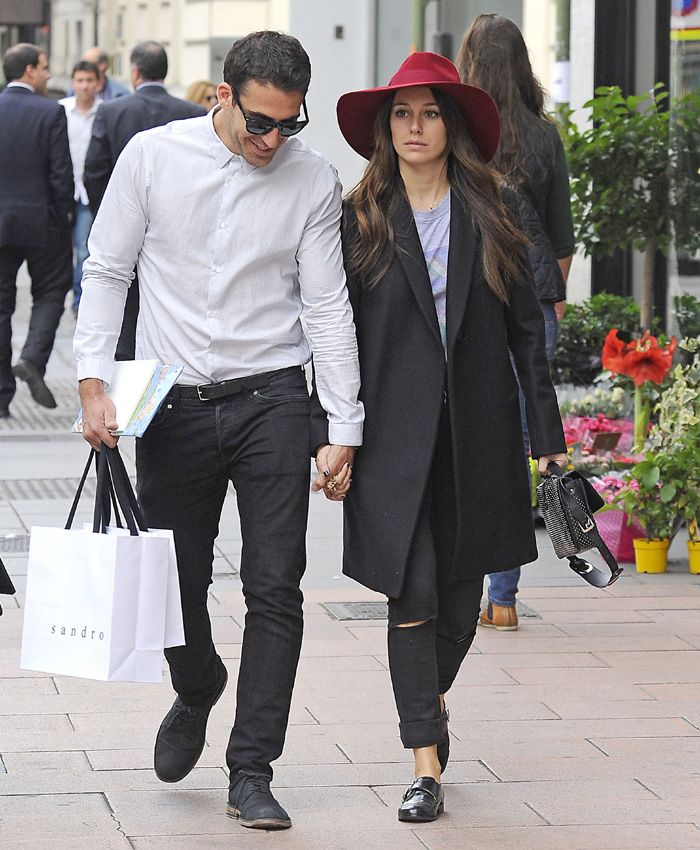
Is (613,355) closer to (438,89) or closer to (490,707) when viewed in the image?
(490,707)

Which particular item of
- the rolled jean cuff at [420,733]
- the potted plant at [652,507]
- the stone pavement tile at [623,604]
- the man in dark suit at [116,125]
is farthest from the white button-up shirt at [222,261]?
the man in dark suit at [116,125]

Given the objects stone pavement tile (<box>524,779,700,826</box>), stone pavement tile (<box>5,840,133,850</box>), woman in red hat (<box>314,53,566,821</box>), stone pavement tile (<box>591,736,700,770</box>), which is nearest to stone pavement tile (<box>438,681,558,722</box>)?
stone pavement tile (<box>591,736,700,770</box>)

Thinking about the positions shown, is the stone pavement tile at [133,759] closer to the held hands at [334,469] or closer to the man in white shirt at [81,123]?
the held hands at [334,469]

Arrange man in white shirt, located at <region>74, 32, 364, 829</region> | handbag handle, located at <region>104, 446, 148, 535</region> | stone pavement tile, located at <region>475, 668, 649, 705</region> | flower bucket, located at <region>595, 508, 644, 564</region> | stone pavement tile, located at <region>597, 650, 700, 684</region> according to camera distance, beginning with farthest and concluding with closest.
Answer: flower bucket, located at <region>595, 508, 644, 564</region> → stone pavement tile, located at <region>597, 650, 700, 684</region> → stone pavement tile, located at <region>475, 668, 649, 705</region> → man in white shirt, located at <region>74, 32, 364, 829</region> → handbag handle, located at <region>104, 446, 148, 535</region>

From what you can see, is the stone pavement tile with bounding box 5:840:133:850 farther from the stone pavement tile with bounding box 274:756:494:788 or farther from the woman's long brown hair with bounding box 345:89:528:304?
the woman's long brown hair with bounding box 345:89:528:304

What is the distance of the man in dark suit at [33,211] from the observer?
10703 mm

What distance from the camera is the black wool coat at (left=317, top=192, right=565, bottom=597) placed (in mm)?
4160

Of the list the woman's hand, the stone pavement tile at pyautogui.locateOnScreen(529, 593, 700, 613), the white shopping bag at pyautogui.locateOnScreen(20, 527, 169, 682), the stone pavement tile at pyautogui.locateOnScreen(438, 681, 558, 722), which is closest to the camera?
the white shopping bag at pyautogui.locateOnScreen(20, 527, 169, 682)

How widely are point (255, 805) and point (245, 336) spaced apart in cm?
106

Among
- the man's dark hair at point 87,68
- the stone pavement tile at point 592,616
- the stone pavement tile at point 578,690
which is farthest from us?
the man's dark hair at point 87,68

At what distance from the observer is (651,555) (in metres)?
6.95

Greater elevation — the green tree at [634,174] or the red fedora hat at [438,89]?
the green tree at [634,174]

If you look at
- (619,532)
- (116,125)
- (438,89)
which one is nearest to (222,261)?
(438,89)

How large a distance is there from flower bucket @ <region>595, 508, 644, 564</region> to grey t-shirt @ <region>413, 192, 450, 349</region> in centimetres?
298
